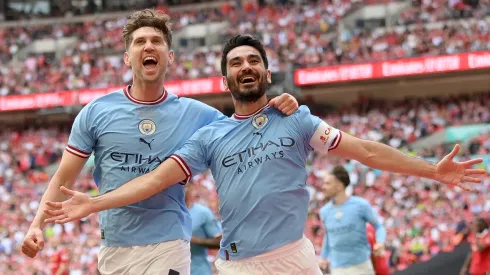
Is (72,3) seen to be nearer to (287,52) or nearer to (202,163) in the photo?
(287,52)

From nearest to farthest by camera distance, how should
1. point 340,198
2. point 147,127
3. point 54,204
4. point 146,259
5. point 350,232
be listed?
1. point 54,204
2. point 146,259
3. point 147,127
4. point 350,232
5. point 340,198

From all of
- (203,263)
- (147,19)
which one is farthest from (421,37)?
(147,19)

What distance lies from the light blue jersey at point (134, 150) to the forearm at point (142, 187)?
0.19m

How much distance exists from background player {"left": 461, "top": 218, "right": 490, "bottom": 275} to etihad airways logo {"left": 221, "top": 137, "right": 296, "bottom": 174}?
19.2 ft

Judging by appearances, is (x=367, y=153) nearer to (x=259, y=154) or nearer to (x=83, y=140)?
(x=259, y=154)

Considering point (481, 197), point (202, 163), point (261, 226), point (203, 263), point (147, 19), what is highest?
point (147, 19)

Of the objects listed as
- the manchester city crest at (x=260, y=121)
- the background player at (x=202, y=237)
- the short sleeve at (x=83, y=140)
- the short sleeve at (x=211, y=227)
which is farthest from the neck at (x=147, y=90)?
the short sleeve at (x=211, y=227)

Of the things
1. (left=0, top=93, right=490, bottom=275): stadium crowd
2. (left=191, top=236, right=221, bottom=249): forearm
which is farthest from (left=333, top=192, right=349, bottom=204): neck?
(left=0, top=93, right=490, bottom=275): stadium crowd

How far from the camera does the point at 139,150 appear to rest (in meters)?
5.00

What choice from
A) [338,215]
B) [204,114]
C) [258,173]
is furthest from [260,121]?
[338,215]

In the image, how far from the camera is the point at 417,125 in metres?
26.0

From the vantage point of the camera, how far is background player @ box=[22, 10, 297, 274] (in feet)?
16.3

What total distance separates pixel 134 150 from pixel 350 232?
4768 mm

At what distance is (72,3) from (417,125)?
20664mm
